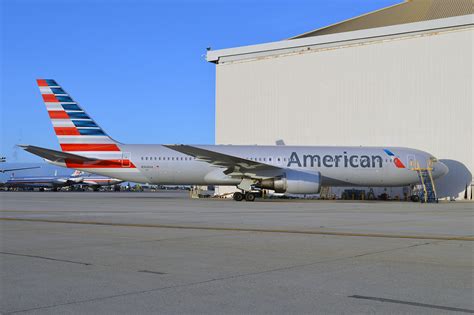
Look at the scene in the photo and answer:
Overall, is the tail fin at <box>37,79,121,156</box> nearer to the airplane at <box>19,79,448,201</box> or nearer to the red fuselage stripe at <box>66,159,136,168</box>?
the airplane at <box>19,79,448,201</box>

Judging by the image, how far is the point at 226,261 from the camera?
7.12 m

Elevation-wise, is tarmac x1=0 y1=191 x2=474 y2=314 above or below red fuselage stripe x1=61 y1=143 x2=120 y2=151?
below

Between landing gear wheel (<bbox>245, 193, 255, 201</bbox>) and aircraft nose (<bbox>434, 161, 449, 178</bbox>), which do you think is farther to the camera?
aircraft nose (<bbox>434, 161, 449, 178</bbox>)

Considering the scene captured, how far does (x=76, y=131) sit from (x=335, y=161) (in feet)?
51.6

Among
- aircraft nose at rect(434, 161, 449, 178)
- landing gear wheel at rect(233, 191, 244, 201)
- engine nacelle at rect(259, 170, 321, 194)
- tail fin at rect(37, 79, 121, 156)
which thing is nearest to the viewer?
engine nacelle at rect(259, 170, 321, 194)

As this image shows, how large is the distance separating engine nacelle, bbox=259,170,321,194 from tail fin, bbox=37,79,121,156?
9566mm

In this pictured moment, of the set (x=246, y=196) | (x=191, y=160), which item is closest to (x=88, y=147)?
(x=191, y=160)

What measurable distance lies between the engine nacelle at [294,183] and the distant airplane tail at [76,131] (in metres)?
8.82

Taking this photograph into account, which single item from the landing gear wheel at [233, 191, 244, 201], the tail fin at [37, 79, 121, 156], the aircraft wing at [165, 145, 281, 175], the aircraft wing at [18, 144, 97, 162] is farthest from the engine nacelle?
the aircraft wing at [18, 144, 97, 162]

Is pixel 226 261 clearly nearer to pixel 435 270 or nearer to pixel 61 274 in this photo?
pixel 61 274

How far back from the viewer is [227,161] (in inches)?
1180

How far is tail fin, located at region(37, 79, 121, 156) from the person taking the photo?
3198 cm

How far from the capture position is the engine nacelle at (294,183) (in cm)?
2939

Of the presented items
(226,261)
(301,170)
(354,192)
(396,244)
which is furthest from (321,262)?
(354,192)
